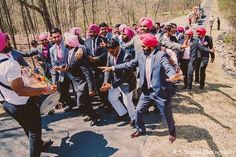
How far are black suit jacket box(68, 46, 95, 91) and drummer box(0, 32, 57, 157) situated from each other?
65.1 inches

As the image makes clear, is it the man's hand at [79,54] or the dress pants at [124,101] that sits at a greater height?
the man's hand at [79,54]

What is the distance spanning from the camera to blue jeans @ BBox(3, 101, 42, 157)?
4.38m

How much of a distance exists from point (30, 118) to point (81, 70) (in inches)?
78.4

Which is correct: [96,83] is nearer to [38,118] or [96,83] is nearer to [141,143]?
[141,143]

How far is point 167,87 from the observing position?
5215 mm

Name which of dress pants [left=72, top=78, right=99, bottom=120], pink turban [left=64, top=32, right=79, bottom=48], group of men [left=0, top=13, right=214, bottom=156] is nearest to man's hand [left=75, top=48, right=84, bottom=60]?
group of men [left=0, top=13, right=214, bottom=156]

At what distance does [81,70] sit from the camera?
20.4ft

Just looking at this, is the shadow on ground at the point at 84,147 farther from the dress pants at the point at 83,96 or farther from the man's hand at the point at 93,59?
the man's hand at the point at 93,59

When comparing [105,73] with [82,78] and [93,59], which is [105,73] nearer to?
[82,78]

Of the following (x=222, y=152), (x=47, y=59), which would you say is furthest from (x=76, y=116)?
(x=222, y=152)

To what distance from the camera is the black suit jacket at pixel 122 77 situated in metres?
5.92

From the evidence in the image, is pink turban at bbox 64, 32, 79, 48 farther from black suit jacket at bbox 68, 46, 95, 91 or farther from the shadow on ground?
the shadow on ground

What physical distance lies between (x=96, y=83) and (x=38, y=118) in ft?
9.02

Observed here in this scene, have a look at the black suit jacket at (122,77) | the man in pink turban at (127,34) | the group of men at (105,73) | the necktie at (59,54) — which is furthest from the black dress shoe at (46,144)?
the man in pink turban at (127,34)
